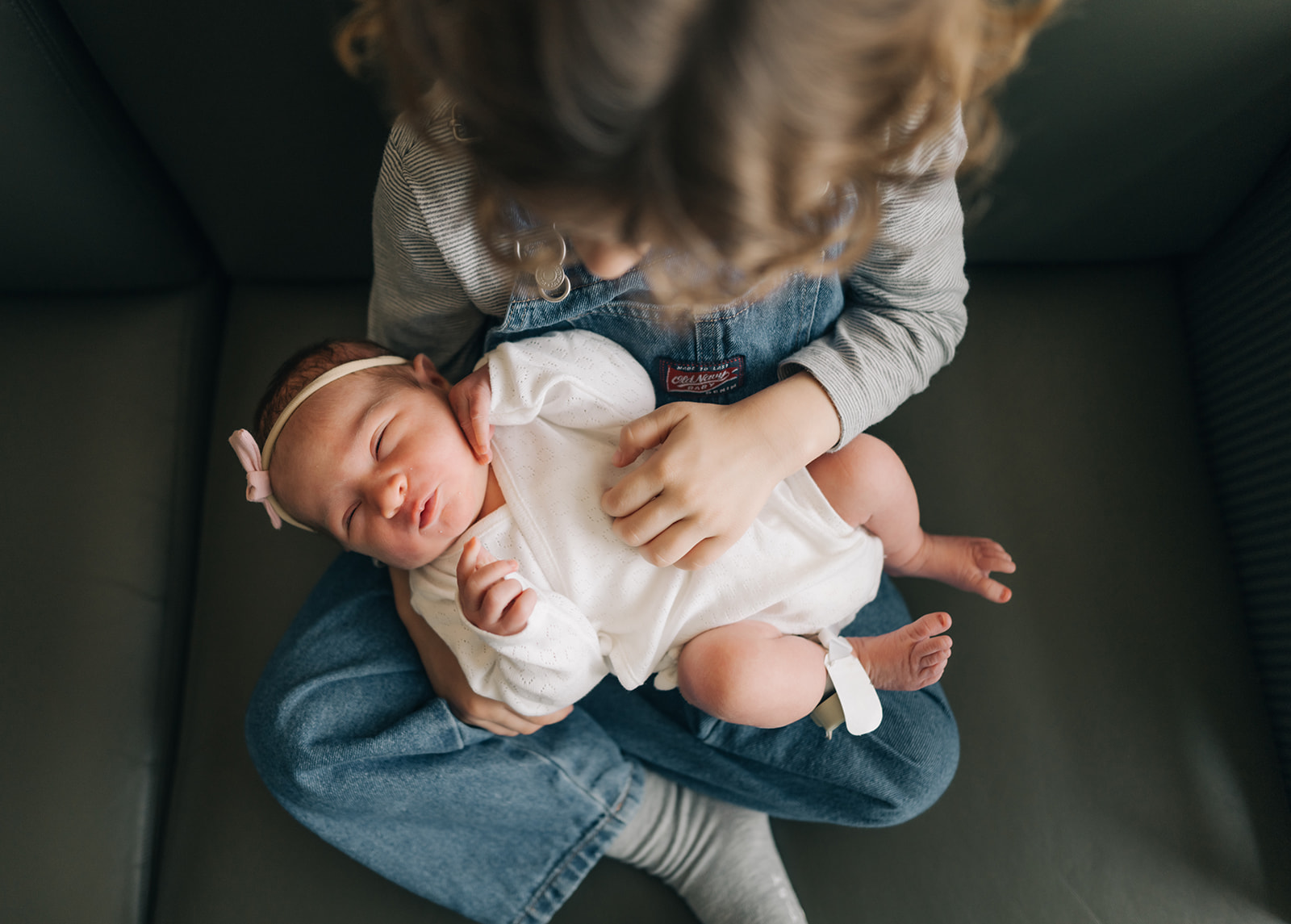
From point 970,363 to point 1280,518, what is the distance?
371 millimetres

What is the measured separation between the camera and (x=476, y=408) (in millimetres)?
761

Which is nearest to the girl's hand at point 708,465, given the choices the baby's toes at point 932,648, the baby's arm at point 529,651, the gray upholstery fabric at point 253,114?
the baby's arm at point 529,651

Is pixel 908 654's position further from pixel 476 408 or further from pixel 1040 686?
pixel 476 408

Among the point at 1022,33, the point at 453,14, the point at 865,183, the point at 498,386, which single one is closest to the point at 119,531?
the point at 498,386

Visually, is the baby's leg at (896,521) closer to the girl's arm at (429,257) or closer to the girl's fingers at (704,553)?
the girl's fingers at (704,553)

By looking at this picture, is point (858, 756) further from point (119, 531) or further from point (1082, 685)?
point (119, 531)

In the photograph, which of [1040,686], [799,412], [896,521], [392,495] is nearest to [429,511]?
[392,495]

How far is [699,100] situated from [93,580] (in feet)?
3.20

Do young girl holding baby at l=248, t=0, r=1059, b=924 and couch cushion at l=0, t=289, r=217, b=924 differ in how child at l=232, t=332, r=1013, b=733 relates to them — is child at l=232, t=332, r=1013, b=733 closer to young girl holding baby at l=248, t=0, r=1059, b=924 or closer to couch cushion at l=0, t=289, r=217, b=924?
young girl holding baby at l=248, t=0, r=1059, b=924

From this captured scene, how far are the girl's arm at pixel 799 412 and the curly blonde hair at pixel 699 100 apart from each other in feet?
0.77

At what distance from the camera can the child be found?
0.75 metres

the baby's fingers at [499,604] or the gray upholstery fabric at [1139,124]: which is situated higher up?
the gray upholstery fabric at [1139,124]

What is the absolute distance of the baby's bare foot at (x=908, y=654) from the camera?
744 mm

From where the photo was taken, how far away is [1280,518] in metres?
0.84
